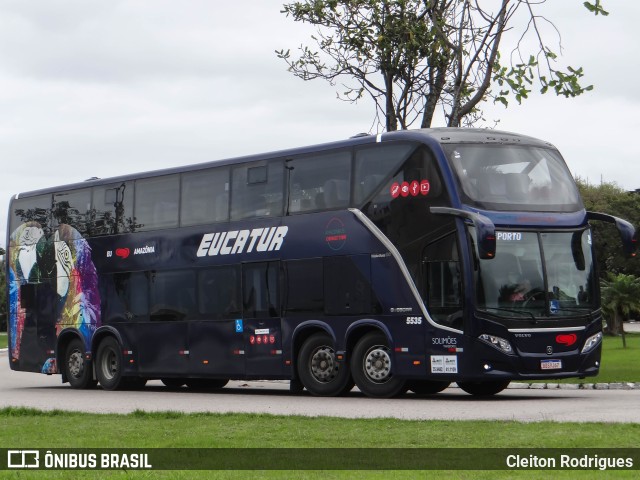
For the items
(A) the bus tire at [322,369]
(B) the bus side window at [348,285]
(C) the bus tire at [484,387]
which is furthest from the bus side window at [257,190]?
(C) the bus tire at [484,387]

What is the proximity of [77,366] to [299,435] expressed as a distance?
50.7 feet

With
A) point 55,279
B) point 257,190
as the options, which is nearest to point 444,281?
point 257,190

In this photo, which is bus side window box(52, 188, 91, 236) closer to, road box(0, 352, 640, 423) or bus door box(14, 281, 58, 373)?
bus door box(14, 281, 58, 373)

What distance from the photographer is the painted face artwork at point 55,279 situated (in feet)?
92.2

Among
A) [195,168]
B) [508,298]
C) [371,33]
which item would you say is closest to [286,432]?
[508,298]

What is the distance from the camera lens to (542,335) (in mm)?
20406

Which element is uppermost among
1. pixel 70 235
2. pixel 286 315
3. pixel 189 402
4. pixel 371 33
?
pixel 371 33

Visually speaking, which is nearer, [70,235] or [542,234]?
[542,234]

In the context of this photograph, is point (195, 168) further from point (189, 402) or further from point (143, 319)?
point (189, 402)

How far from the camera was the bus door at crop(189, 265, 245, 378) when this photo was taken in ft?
80.2

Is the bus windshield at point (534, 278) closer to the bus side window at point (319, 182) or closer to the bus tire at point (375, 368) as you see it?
the bus tire at point (375, 368)

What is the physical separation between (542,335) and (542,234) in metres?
1.61

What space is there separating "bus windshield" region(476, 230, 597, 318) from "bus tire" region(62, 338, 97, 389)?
1095 cm

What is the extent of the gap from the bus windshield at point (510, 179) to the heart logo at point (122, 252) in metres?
8.65
